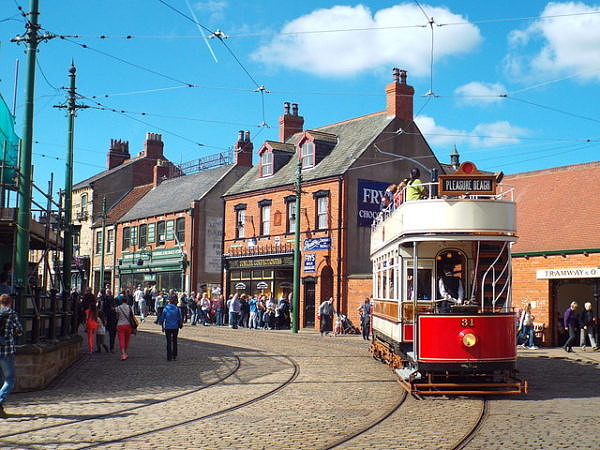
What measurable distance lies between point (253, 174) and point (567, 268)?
74.1 ft

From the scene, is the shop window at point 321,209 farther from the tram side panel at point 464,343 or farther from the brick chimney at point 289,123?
the tram side panel at point 464,343

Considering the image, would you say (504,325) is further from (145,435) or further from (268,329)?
(268,329)

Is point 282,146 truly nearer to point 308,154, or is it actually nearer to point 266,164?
point 266,164

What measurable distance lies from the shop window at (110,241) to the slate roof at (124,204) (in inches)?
31.4

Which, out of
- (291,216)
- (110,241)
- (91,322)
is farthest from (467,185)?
(110,241)

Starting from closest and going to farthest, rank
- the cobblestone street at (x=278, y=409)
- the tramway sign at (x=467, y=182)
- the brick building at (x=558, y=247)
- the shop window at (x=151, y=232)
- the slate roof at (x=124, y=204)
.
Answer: the cobblestone street at (x=278, y=409) < the tramway sign at (x=467, y=182) < the brick building at (x=558, y=247) < the shop window at (x=151, y=232) < the slate roof at (x=124, y=204)

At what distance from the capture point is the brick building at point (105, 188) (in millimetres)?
55750

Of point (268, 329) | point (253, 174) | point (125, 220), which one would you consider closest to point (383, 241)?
point (268, 329)

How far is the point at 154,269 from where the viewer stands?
48406mm

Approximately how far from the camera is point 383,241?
16.6 m

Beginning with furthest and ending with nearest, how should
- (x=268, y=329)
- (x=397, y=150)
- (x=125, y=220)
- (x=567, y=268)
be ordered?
(x=125, y=220)
(x=397, y=150)
(x=268, y=329)
(x=567, y=268)

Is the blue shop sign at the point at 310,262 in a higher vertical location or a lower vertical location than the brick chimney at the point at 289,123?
lower

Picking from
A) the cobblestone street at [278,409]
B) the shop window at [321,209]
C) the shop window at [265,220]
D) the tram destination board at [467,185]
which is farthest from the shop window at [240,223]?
the tram destination board at [467,185]

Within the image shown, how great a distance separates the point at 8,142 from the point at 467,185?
981 cm
